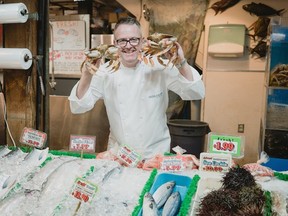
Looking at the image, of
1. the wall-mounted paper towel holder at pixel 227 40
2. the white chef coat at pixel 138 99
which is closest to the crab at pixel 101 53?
the white chef coat at pixel 138 99

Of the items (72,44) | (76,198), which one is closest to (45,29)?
(76,198)

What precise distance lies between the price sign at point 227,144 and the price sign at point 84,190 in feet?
2.49

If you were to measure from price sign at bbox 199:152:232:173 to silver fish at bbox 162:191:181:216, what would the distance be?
0.35m

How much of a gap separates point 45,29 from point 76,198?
5.41 feet

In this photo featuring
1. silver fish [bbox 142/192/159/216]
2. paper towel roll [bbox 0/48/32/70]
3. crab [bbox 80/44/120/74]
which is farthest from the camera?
paper towel roll [bbox 0/48/32/70]

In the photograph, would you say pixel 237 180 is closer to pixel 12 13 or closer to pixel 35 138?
pixel 35 138

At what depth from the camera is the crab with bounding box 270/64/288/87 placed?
379 cm

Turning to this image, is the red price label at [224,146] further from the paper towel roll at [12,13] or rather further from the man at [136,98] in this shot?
the paper towel roll at [12,13]

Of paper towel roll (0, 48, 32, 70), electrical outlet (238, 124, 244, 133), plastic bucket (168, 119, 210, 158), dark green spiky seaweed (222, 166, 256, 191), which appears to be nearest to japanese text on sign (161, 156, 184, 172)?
dark green spiky seaweed (222, 166, 256, 191)

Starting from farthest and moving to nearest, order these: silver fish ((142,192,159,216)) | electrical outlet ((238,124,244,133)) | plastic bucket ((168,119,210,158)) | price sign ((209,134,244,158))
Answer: electrical outlet ((238,124,244,133)) → plastic bucket ((168,119,210,158)) → price sign ((209,134,244,158)) → silver fish ((142,192,159,216))

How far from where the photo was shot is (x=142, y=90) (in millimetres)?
2721

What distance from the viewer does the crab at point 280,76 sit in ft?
12.4

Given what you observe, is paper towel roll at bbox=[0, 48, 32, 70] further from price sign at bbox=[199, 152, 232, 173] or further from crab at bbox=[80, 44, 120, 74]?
price sign at bbox=[199, 152, 232, 173]

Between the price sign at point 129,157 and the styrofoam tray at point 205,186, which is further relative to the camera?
the price sign at point 129,157
